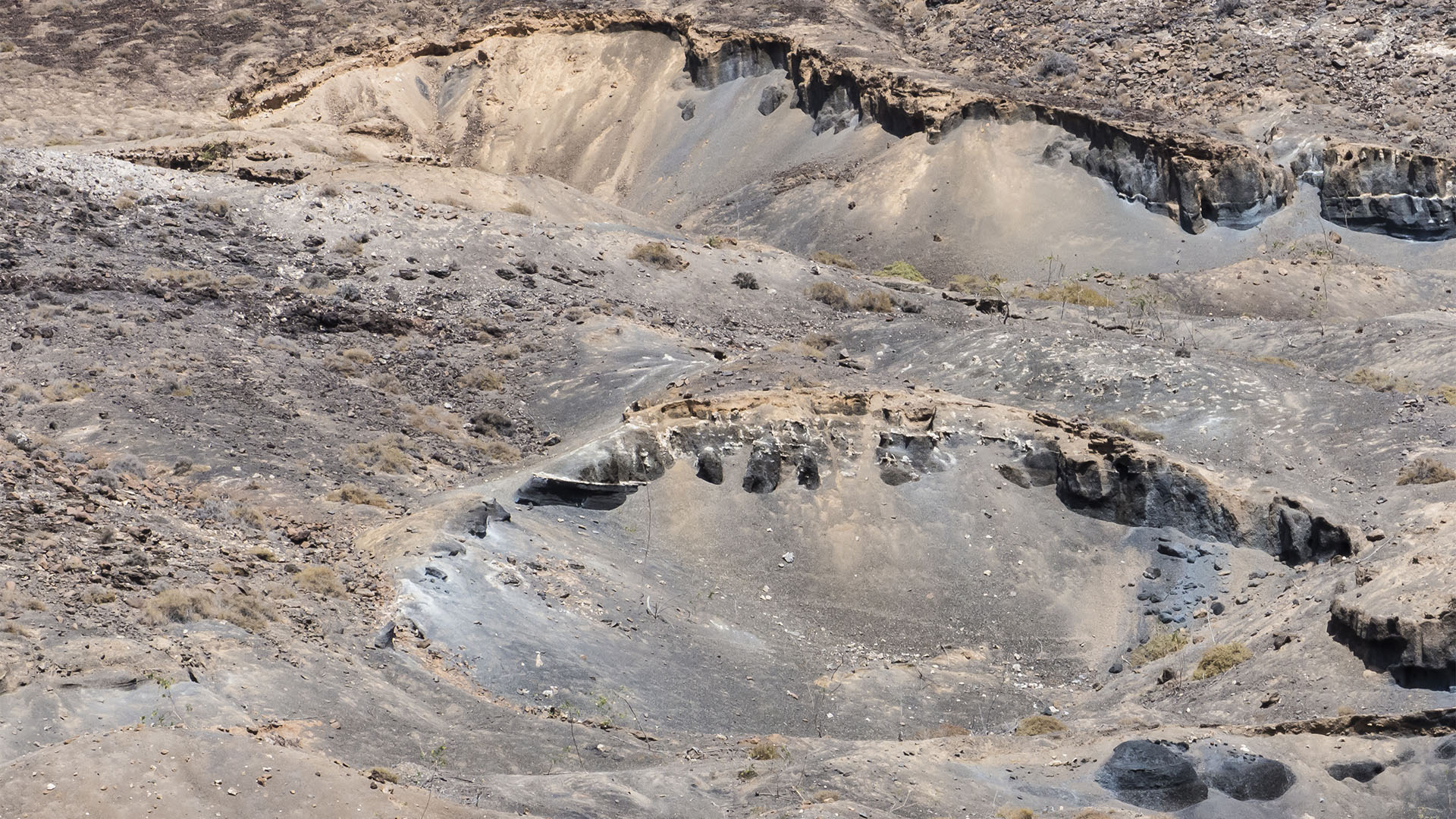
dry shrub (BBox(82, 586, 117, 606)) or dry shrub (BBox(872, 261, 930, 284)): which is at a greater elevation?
dry shrub (BBox(82, 586, 117, 606))

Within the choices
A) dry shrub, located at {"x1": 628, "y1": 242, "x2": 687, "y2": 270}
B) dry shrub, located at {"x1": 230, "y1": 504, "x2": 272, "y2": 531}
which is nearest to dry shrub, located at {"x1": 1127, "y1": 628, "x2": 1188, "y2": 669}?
dry shrub, located at {"x1": 230, "y1": 504, "x2": 272, "y2": 531}

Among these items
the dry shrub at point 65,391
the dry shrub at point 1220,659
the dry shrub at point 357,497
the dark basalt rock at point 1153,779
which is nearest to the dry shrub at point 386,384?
the dry shrub at point 65,391

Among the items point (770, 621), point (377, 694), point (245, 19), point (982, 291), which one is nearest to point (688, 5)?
point (245, 19)

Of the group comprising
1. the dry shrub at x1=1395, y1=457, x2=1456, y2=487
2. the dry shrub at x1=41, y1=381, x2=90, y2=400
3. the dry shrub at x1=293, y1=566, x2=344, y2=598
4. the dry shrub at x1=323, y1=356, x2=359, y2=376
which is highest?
Answer: the dry shrub at x1=1395, y1=457, x2=1456, y2=487

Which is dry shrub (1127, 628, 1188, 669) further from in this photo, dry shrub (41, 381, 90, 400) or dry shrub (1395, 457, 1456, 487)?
dry shrub (41, 381, 90, 400)

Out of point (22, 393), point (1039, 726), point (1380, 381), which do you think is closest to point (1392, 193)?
point (1380, 381)

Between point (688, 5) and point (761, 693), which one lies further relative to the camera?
point (688, 5)

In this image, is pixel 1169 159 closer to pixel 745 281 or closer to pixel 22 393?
pixel 745 281

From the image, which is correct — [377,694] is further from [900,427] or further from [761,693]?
[900,427]
